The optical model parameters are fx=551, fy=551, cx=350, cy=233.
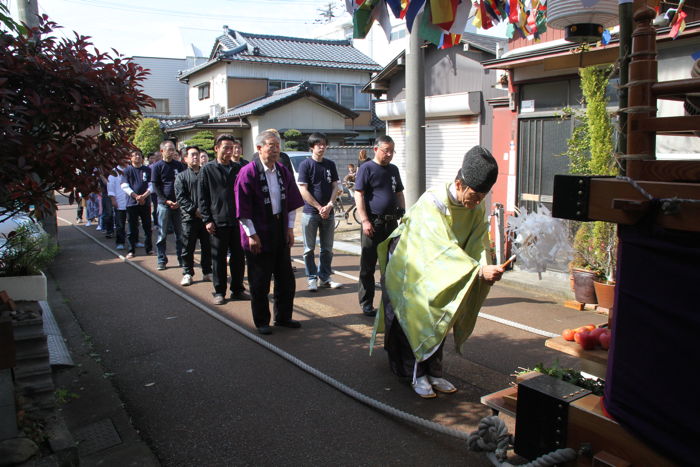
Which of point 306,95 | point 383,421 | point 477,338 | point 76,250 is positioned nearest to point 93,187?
point 383,421

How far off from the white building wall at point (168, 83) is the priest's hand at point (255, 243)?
1510 inches

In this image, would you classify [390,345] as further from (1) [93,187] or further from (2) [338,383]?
(1) [93,187]

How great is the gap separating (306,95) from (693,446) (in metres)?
25.8

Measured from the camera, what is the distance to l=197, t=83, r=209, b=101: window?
30.9 m

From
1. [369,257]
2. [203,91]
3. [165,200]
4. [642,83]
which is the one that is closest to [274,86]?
[203,91]

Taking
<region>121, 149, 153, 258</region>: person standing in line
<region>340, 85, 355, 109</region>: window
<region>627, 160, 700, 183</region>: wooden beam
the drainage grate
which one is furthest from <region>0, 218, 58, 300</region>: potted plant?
<region>340, 85, 355, 109</region>: window

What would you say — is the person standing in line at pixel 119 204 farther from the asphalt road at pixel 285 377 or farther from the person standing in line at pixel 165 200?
the asphalt road at pixel 285 377

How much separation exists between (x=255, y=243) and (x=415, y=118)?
3.10m

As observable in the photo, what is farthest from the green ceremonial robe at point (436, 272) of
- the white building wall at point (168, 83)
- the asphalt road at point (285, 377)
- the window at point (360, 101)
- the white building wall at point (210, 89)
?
the white building wall at point (168, 83)

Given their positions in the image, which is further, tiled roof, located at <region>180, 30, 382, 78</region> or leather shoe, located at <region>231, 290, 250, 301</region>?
tiled roof, located at <region>180, 30, 382, 78</region>

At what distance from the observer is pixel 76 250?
1162cm

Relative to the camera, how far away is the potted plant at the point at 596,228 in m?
6.79

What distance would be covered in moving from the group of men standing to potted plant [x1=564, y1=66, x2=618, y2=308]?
1.98 meters

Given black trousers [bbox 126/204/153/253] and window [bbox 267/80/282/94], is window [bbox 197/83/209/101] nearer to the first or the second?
window [bbox 267/80/282/94]
